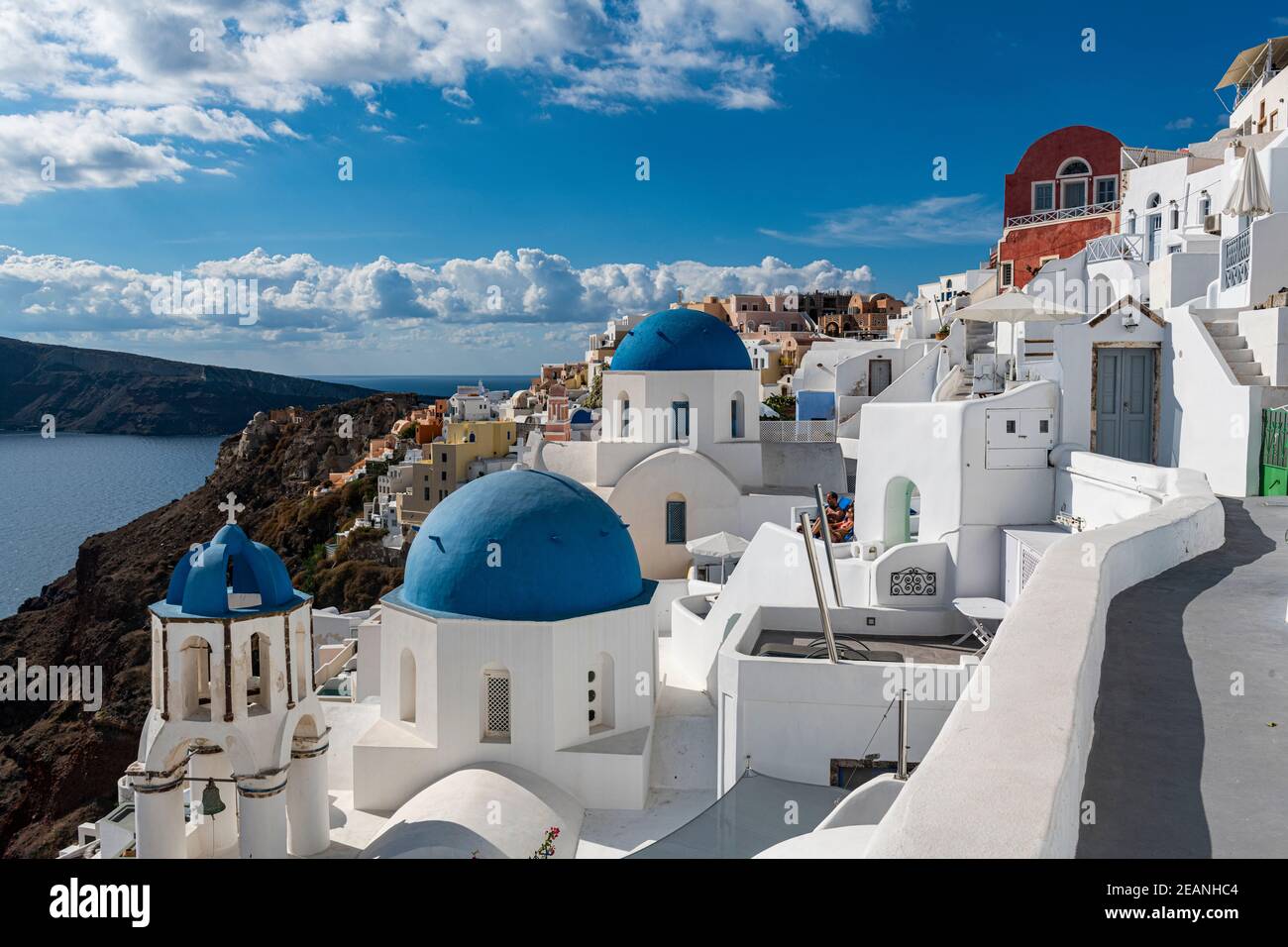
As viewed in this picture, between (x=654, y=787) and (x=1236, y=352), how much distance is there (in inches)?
351

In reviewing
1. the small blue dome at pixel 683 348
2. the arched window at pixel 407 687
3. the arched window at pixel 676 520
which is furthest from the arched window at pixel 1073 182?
the arched window at pixel 407 687

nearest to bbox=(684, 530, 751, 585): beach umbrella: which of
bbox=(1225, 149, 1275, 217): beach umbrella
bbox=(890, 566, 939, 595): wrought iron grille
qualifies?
bbox=(890, 566, 939, 595): wrought iron grille

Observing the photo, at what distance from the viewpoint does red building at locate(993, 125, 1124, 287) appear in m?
32.3

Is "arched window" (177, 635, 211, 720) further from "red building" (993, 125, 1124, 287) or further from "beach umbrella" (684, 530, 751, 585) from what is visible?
"red building" (993, 125, 1124, 287)

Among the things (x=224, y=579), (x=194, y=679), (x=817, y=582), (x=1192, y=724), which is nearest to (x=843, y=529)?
(x=817, y=582)

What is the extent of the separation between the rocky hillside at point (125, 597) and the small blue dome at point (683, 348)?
27.8 metres

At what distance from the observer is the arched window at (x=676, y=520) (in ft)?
73.2

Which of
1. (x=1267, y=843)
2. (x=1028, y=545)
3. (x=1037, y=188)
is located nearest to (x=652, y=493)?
(x=1028, y=545)

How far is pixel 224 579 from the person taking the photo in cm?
1050

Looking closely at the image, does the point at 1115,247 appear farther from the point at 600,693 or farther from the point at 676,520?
the point at 600,693

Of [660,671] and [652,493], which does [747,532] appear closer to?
[652,493]

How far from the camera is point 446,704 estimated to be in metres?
11.8

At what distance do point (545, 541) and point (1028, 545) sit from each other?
19.3ft

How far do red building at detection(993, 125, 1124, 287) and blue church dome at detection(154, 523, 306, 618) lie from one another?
1117 inches
